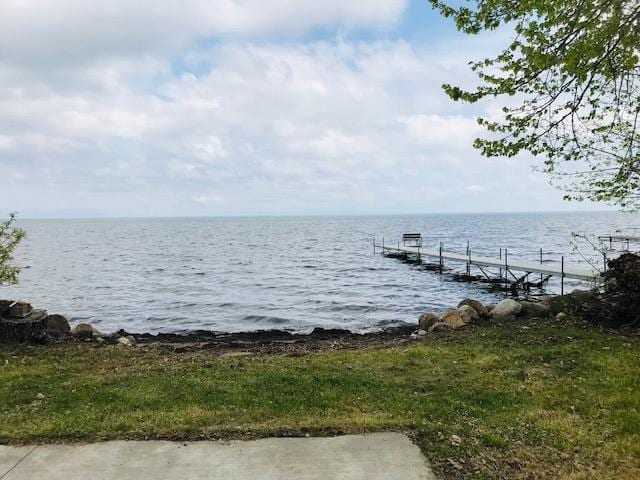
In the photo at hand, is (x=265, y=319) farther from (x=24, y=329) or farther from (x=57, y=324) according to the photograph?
(x=24, y=329)

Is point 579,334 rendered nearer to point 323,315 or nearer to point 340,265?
point 323,315

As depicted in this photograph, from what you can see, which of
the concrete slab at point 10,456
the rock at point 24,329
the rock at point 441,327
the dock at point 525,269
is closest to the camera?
the concrete slab at point 10,456

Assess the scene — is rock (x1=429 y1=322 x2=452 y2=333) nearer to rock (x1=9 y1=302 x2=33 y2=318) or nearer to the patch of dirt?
the patch of dirt

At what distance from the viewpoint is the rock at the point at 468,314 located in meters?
12.6

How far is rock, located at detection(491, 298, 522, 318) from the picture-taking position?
12195mm

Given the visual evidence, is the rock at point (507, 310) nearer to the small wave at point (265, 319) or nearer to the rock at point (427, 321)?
the rock at point (427, 321)

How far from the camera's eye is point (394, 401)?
5562 millimetres

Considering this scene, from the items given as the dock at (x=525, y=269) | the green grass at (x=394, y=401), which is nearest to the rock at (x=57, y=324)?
the green grass at (x=394, y=401)

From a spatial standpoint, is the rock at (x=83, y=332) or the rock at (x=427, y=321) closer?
the rock at (x=83, y=332)

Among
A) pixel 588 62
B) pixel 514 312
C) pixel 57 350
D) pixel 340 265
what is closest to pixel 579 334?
pixel 514 312

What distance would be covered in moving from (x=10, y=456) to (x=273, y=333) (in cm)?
1082

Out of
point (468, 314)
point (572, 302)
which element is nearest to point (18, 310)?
point (468, 314)

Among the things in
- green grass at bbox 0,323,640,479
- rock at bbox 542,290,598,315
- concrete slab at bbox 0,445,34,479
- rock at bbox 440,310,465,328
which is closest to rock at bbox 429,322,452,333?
rock at bbox 440,310,465,328

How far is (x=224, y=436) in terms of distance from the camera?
14.7 ft
